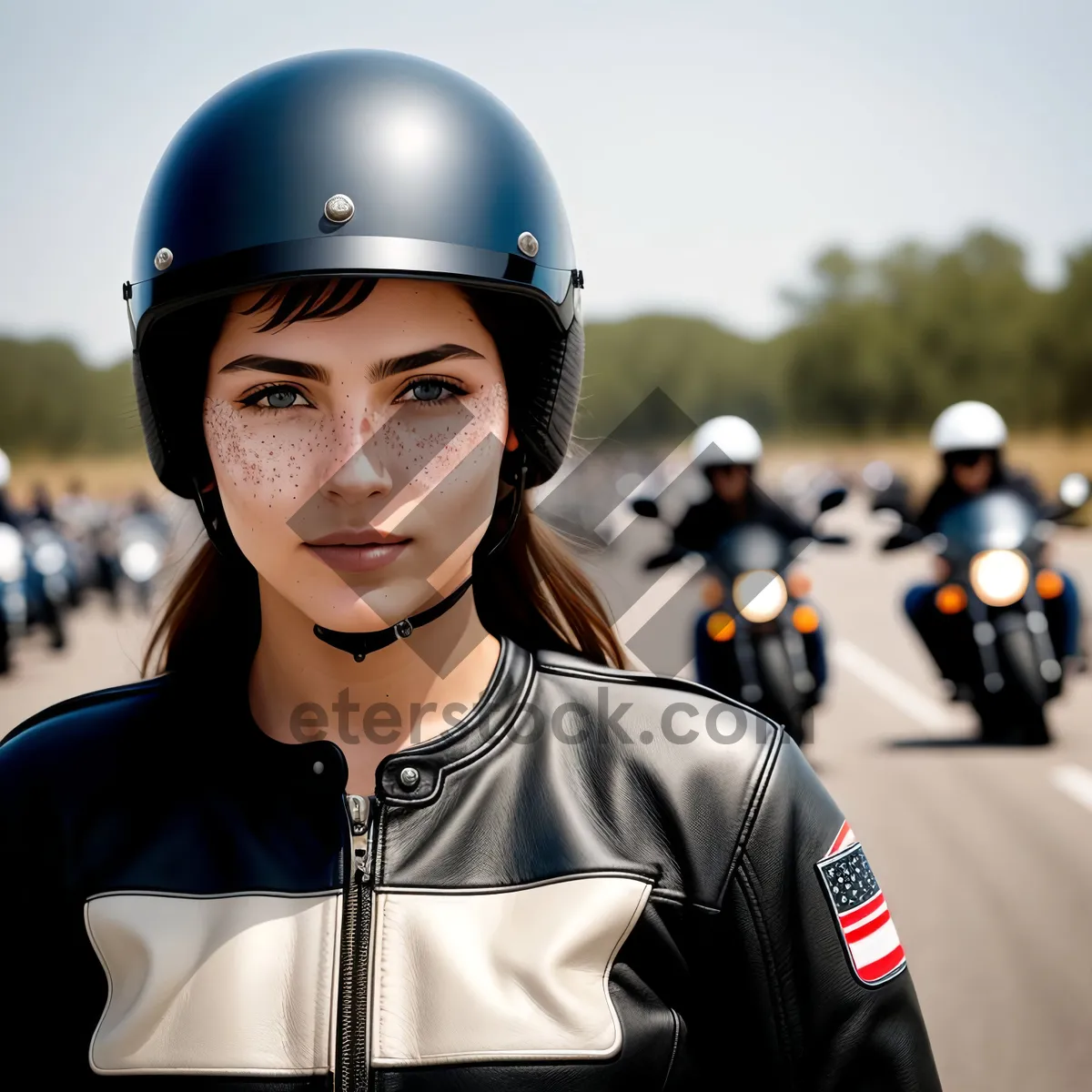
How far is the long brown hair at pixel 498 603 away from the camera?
2.21 meters

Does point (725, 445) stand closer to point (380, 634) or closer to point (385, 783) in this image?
point (380, 634)

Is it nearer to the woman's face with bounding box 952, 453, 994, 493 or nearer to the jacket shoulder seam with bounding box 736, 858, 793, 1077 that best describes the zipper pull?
the jacket shoulder seam with bounding box 736, 858, 793, 1077

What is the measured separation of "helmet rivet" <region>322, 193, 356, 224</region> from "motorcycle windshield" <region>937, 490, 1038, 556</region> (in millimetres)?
7059

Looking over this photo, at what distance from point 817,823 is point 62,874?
3.39 feet

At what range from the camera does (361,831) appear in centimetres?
189

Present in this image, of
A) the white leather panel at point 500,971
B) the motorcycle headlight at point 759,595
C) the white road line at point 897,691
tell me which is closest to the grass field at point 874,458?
the white road line at point 897,691

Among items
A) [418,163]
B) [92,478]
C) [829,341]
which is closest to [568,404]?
[418,163]

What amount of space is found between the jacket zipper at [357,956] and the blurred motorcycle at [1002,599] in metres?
7.02

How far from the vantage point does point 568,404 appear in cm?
232

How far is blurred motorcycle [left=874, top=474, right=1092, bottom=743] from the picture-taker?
832 centimetres

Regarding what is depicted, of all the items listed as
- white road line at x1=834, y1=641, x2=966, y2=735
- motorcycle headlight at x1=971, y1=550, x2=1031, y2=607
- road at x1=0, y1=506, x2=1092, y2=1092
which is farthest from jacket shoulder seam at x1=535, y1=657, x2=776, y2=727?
white road line at x1=834, y1=641, x2=966, y2=735

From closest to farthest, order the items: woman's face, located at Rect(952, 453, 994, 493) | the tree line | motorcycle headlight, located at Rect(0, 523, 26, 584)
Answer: woman's face, located at Rect(952, 453, 994, 493)
motorcycle headlight, located at Rect(0, 523, 26, 584)
the tree line

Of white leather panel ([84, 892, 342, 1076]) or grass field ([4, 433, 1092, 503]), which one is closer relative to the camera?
white leather panel ([84, 892, 342, 1076])

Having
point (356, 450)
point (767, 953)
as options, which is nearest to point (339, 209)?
point (356, 450)
